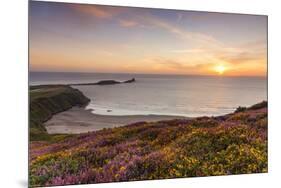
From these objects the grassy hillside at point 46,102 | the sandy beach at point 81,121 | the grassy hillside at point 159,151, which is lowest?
the grassy hillside at point 159,151

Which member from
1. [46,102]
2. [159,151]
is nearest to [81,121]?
[46,102]

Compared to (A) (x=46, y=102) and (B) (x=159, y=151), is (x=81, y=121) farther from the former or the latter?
(B) (x=159, y=151)

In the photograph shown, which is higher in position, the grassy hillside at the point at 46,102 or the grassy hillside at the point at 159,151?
the grassy hillside at the point at 46,102

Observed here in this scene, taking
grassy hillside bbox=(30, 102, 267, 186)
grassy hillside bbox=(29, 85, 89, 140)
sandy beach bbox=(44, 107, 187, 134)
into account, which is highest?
grassy hillside bbox=(29, 85, 89, 140)

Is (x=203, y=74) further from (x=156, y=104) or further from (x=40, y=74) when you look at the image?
(x=40, y=74)

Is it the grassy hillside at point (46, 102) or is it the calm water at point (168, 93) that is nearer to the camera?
the grassy hillside at point (46, 102)

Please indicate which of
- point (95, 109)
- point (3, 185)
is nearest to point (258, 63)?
point (95, 109)

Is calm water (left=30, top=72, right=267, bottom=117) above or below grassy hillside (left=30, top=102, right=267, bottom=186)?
above
